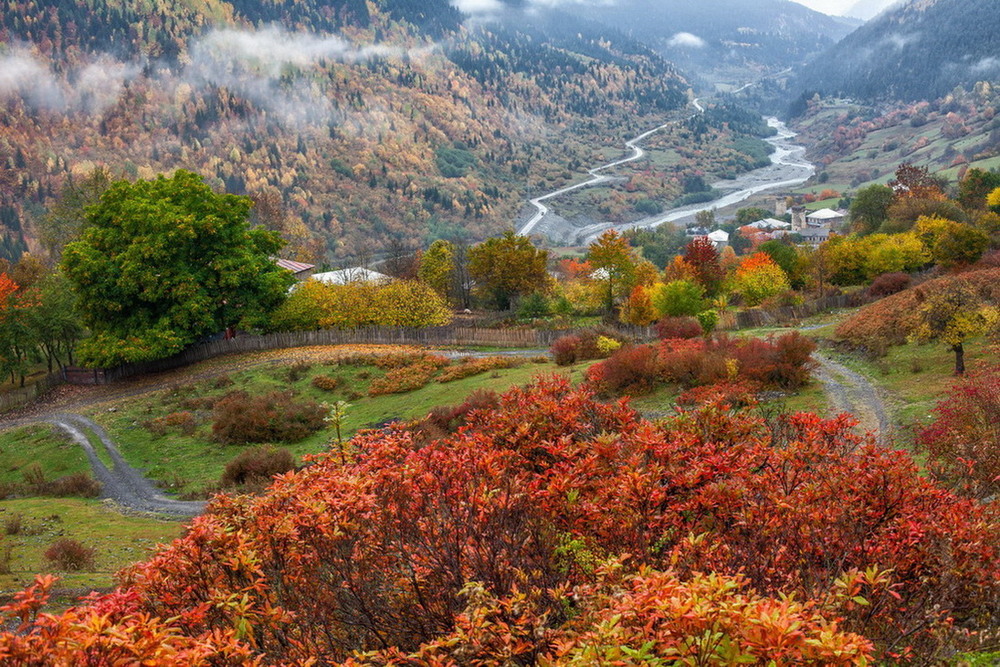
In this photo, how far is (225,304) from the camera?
42250mm

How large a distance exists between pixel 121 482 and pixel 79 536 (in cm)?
851

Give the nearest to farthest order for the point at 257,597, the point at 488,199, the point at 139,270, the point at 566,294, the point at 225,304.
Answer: the point at 257,597 → the point at 139,270 → the point at 225,304 → the point at 566,294 → the point at 488,199

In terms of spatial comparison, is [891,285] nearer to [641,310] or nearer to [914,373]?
[641,310]

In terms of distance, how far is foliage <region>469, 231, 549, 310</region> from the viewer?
59344 mm

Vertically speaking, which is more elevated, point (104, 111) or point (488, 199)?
point (104, 111)

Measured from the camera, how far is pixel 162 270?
3888cm

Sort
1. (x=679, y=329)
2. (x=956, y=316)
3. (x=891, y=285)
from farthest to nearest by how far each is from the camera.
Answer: (x=891, y=285) → (x=679, y=329) → (x=956, y=316)

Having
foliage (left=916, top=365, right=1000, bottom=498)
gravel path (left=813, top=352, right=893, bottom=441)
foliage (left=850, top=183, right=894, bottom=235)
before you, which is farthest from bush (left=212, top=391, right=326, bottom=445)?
foliage (left=850, top=183, right=894, bottom=235)

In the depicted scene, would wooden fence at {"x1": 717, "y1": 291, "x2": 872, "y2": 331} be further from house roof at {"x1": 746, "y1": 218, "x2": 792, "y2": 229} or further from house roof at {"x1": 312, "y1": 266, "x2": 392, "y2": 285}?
house roof at {"x1": 746, "y1": 218, "x2": 792, "y2": 229}

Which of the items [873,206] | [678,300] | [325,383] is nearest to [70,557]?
[325,383]

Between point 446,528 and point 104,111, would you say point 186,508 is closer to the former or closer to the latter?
point 446,528

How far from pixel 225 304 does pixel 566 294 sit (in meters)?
28.8

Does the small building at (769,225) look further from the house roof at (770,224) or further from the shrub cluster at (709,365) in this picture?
the shrub cluster at (709,365)

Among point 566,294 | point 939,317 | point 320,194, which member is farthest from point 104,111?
point 939,317
